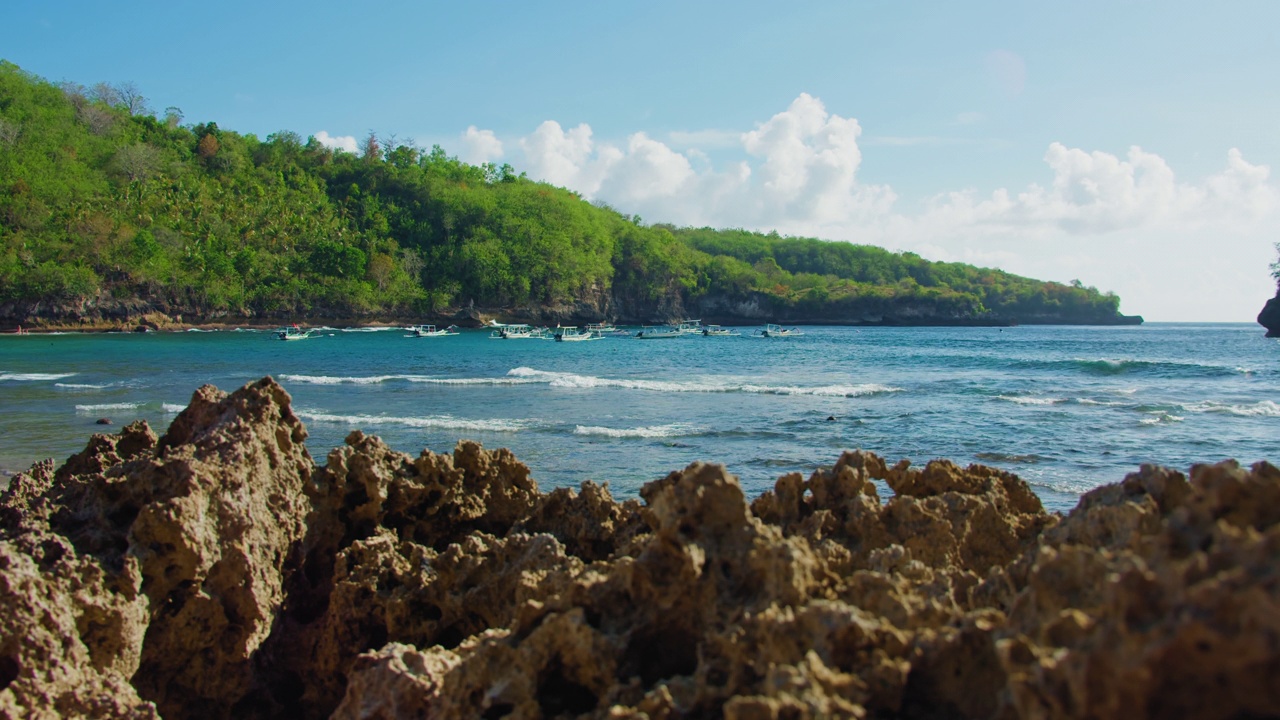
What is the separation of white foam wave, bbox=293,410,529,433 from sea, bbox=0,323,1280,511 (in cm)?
9

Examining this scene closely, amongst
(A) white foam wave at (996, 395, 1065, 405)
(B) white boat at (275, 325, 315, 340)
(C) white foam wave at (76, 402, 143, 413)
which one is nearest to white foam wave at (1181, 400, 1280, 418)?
(A) white foam wave at (996, 395, 1065, 405)

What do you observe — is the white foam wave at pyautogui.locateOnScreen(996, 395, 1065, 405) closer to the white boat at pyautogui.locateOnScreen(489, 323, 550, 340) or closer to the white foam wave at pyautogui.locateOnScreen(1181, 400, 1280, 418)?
the white foam wave at pyautogui.locateOnScreen(1181, 400, 1280, 418)

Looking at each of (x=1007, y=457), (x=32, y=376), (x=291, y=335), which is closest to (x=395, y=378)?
(x=32, y=376)

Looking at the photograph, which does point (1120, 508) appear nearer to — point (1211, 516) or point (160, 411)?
point (1211, 516)

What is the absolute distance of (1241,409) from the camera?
22922 mm

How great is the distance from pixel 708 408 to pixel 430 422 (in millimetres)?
7591

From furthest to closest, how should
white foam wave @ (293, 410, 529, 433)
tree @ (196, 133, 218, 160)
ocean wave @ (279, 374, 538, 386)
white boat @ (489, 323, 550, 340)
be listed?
tree @ (196, 133, 218, 160) < white boat @ (489, 323, 550, 340) < ocean wave @ (279, 374, 538, 386) < white foam wave @ (293, 410, 529, 433)

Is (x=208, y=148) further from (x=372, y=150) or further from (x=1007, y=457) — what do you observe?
(x=1007, y=457)

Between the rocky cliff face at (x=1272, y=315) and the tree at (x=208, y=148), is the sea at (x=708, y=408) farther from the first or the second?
the tree at (x=208, y=148)

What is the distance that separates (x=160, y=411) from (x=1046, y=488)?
19.7 metres

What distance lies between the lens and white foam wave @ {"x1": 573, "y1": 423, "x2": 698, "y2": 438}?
18.0 m

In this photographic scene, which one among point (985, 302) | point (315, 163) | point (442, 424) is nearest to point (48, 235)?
point (315, 163)

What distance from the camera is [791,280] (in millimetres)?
144000

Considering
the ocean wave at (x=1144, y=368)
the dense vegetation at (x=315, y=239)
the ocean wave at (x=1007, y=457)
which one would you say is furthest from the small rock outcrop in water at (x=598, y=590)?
the dense vegetation at (x=315, y=239)
